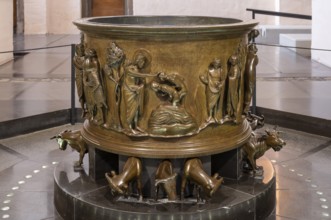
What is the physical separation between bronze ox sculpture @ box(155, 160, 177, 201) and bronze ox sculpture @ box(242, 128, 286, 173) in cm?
70

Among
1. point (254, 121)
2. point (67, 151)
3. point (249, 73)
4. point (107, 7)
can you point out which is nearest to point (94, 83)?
point (249, 73)

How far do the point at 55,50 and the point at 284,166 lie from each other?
8.03 m

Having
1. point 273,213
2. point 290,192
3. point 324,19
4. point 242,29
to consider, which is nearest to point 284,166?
point 290,192

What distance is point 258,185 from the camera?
370cm

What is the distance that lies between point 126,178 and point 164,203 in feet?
0.94

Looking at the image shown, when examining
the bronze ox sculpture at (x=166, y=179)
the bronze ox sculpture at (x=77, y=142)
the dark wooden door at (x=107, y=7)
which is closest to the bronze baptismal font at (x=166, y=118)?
the bronze ox sculpture at (x=166, y=179)

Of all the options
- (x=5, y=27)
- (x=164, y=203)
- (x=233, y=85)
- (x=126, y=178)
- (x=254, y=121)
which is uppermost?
(x=5, y=27)

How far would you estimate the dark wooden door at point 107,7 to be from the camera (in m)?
16.0

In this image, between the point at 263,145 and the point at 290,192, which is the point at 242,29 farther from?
the point at 290,192

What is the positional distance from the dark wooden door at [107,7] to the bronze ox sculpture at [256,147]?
12524mm

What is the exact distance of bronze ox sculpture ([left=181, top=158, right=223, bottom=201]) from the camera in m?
3.35

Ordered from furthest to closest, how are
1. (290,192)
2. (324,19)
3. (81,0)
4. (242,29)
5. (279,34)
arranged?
(81,0), (279,34), (324,19), (290,192), (242,29)

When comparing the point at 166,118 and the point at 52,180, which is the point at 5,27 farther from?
the point at 166,118

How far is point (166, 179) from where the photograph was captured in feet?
11.1
